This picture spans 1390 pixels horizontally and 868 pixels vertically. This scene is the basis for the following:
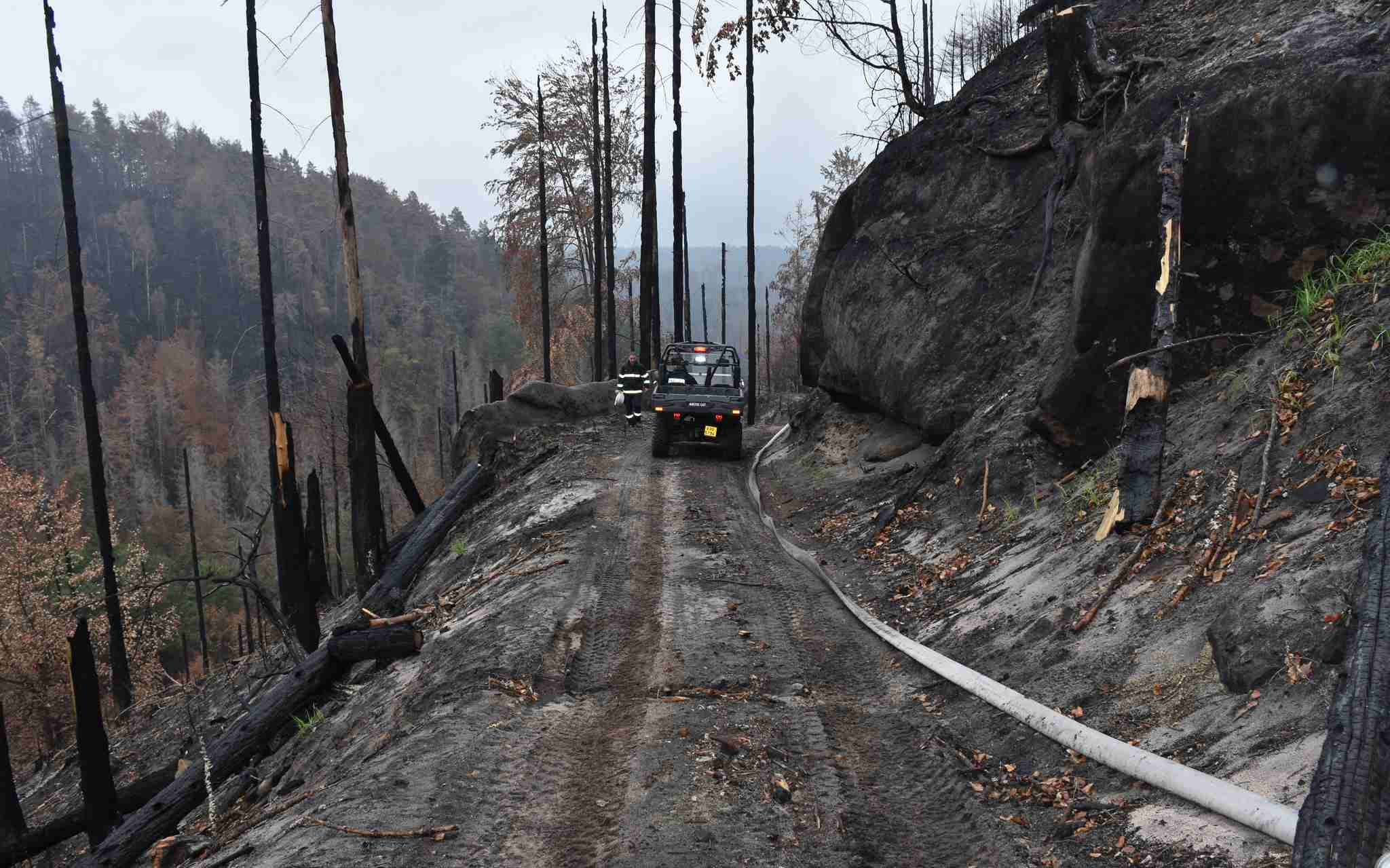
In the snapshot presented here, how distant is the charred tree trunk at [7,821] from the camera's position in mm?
10289

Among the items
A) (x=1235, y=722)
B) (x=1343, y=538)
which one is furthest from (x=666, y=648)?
(x=1343, y=538)

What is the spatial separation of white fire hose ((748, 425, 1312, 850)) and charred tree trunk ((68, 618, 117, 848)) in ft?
26.3

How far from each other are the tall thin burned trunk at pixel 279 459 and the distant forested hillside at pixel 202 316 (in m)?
47.3

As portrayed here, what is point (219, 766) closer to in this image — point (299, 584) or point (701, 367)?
point (299, 584)

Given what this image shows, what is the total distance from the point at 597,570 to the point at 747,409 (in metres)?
21.6

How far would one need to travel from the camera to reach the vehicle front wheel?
17750mm

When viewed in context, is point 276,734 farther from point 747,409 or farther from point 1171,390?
point 747,409

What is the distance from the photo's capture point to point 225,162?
6284 inches

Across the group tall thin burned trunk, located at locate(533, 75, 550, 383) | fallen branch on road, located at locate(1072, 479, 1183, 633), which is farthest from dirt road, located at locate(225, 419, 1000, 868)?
tall thin burned trunk, located at locate(533, 75, 550, 383)

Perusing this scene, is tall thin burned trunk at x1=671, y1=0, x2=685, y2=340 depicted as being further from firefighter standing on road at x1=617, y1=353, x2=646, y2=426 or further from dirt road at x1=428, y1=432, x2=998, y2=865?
dirt road at x1=428, y1=432, x2=998, y2=865

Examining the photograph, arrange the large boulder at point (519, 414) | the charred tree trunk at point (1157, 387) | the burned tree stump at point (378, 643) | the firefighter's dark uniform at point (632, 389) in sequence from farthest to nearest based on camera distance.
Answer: the large boulder at point (519, 414) → the firefighter's dark uniform at point (632, 389) → the burned tree stump at point (378, 643) → the charred tree trunk at point (1157, 387)

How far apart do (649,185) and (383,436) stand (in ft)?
44.4

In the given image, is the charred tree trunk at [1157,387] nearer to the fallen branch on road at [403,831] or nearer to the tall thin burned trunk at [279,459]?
the fallen branch on road at [403,831]

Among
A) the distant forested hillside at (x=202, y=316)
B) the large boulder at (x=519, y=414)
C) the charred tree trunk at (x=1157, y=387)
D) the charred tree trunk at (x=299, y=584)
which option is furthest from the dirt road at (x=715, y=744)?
the distant forested hillside at (x=202, y=316)
